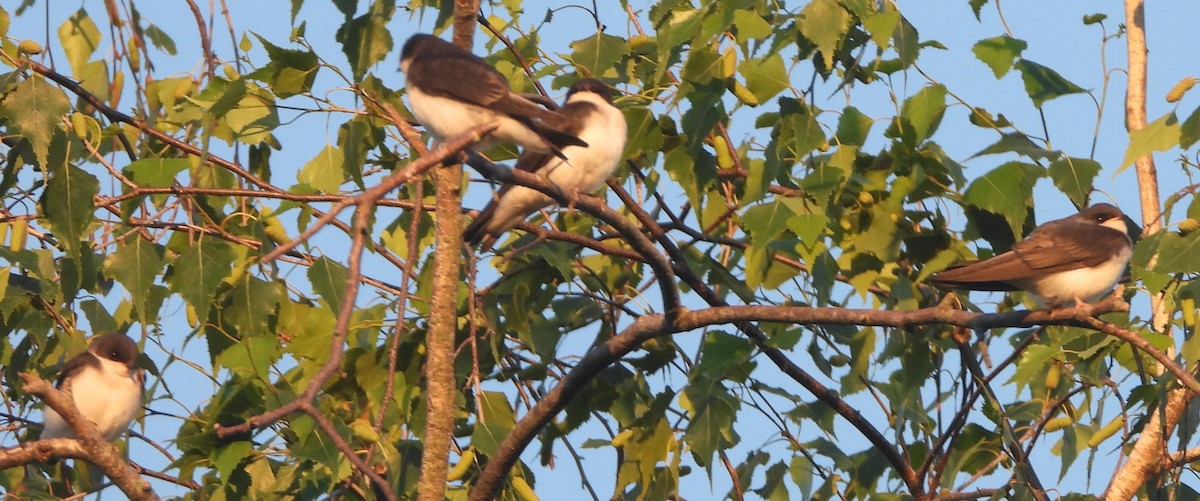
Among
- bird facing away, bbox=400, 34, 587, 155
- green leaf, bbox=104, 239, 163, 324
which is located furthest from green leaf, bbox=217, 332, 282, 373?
bird facing away, bbox=400, 34, 587, 155

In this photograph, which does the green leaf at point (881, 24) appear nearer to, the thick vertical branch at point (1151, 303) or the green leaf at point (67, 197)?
the thick vertical branch at point (1151, 303)

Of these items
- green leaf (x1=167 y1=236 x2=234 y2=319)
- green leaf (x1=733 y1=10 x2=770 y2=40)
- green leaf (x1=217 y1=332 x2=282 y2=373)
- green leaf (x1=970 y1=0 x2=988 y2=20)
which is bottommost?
green leaf (x1=217 y1=332 x2=282 y2=373)

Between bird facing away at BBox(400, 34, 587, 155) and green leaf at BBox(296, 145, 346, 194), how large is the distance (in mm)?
581

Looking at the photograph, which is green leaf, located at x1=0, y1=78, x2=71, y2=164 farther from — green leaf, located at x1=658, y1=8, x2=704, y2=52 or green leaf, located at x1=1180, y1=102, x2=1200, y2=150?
green leaf, located at x1=1180, y1=102, x2=1200, y2=150

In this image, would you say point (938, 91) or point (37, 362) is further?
point (37, 362)

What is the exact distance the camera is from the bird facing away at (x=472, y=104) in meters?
5.49

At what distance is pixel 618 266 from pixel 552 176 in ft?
3.09

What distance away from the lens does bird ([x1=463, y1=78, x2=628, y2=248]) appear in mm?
6039

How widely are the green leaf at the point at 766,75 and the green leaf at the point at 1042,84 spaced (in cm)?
77

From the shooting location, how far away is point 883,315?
13.0 ft

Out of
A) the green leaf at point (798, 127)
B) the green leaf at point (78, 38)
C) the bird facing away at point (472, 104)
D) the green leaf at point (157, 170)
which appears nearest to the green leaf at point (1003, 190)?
the green leaf at point (798, 127)

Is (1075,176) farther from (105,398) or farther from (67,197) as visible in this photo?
(105,398)

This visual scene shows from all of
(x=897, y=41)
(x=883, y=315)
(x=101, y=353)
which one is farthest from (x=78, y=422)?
(x=101, y=353)

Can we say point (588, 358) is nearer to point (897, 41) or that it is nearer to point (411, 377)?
point (411, 377)
